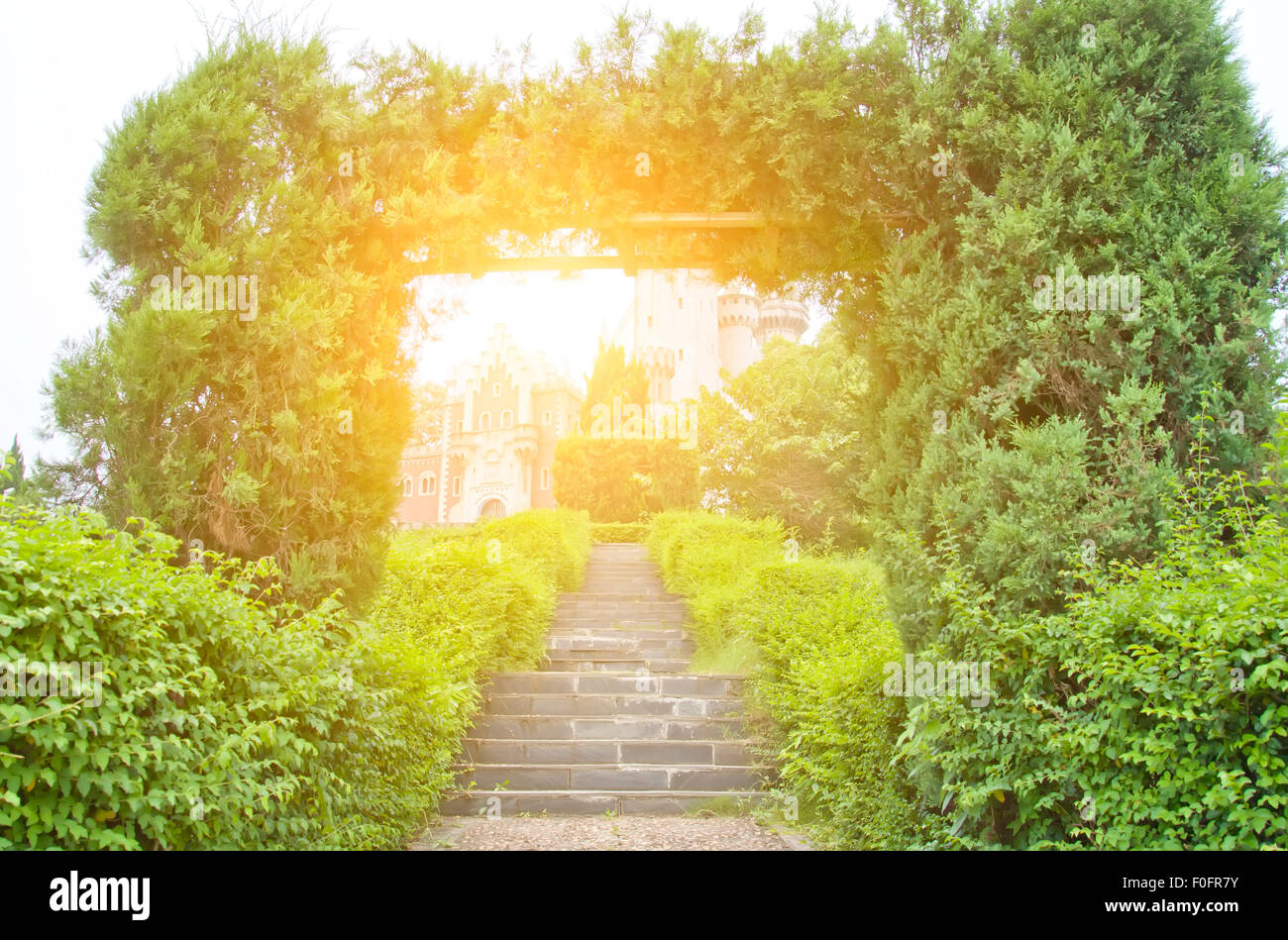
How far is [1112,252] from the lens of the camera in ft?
16.0

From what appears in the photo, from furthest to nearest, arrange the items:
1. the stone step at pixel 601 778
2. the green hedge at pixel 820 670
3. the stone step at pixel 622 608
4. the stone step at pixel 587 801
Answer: the stone step at pixel 622 608, the stone step at pixel 601 778, the stone step at pixel 587 801, the green hedge at pixel 820 670

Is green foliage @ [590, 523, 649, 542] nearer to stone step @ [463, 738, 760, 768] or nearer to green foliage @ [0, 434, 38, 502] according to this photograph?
stone step @ [463, 738, 760, 768]

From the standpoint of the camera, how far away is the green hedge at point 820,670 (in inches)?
211

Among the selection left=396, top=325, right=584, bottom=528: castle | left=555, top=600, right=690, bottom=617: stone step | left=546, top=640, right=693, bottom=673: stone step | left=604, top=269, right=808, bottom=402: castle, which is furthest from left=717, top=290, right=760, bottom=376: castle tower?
left=546, top=640, right=693, bottom=673: stone step

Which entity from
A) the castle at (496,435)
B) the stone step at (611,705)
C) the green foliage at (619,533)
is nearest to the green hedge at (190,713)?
the stone step at (611,705)

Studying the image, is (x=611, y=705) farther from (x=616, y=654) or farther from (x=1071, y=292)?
(x=1071, y=292)

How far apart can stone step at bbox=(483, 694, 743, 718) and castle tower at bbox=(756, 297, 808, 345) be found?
174 ft

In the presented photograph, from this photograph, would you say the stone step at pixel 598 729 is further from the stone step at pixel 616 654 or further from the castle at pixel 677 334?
the castle at pixel 677 334

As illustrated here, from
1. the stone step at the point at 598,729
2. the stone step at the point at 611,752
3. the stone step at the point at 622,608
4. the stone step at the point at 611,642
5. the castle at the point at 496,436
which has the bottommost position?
the stone step at the point at 611,752

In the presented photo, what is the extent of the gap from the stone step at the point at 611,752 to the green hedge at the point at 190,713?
153 centimetres

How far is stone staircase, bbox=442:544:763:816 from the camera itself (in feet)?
23.7
